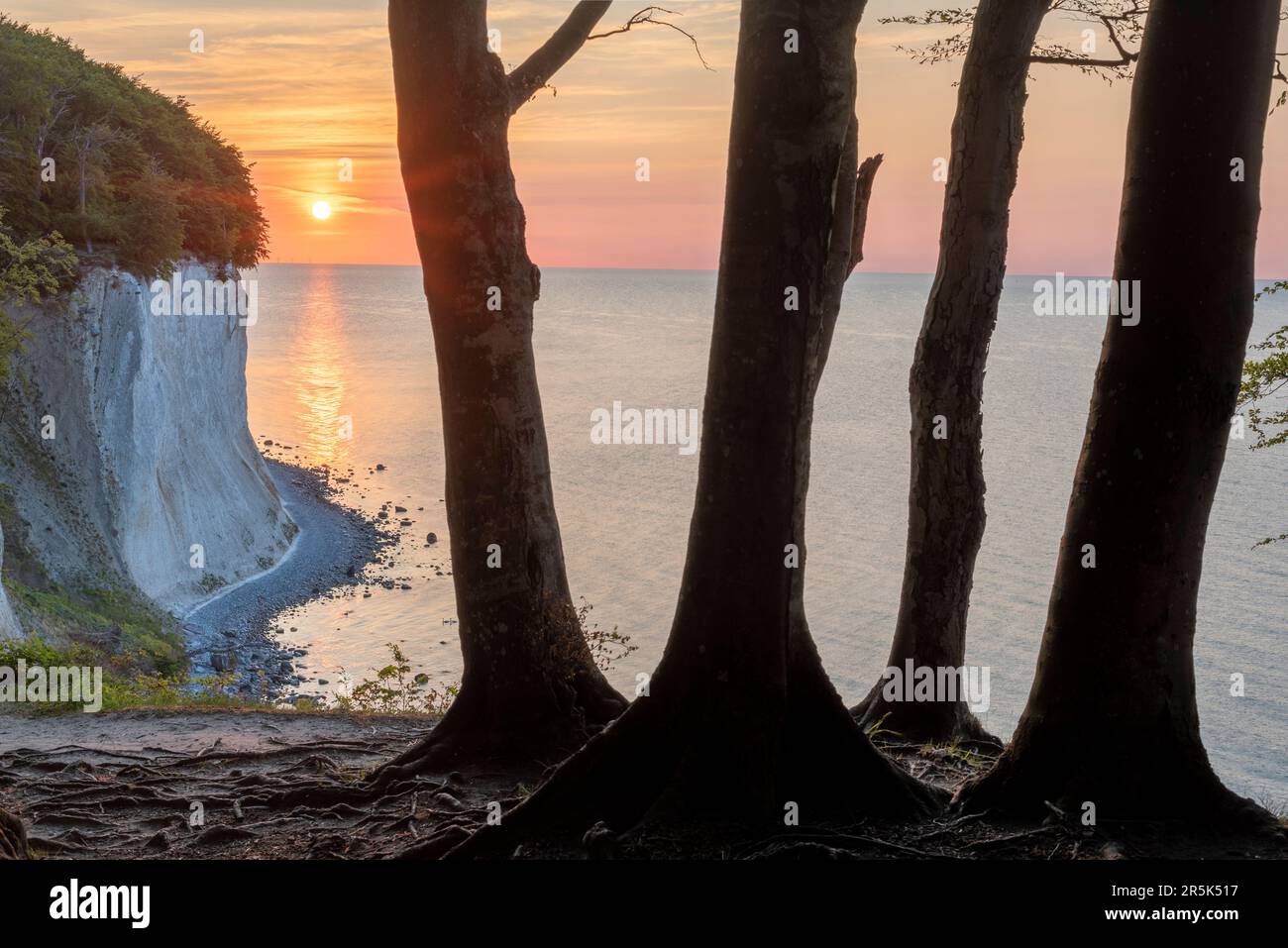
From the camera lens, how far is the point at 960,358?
1076 centimetres

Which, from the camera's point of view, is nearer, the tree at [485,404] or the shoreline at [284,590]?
the tree at [485,404]

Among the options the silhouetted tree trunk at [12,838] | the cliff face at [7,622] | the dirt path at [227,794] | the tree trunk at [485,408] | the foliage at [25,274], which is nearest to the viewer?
the silhouetted tree trunk at [12,838]

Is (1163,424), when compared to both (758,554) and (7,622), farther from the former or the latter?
(7,622)

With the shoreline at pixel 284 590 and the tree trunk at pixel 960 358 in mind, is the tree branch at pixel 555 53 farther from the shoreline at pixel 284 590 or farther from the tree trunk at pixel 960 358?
the shoreline at pixel 284 590

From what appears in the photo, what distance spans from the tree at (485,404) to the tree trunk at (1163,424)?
3856 mm

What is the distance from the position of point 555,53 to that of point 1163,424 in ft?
19.2

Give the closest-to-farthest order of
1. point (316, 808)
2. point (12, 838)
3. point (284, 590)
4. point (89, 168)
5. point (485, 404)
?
point (12, 838) < point (316, 808) < point (485, 404) < point (89, 168) < point (284, 590)

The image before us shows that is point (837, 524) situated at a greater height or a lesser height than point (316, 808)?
lesser

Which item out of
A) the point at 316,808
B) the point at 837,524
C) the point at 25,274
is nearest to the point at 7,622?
the point at 25,274

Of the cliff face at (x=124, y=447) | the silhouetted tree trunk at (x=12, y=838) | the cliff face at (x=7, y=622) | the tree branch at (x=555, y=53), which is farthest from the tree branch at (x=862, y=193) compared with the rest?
the cliff face at (x=124, y=447)

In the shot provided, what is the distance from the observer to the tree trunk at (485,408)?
28.7ft

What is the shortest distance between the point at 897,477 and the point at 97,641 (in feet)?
136
